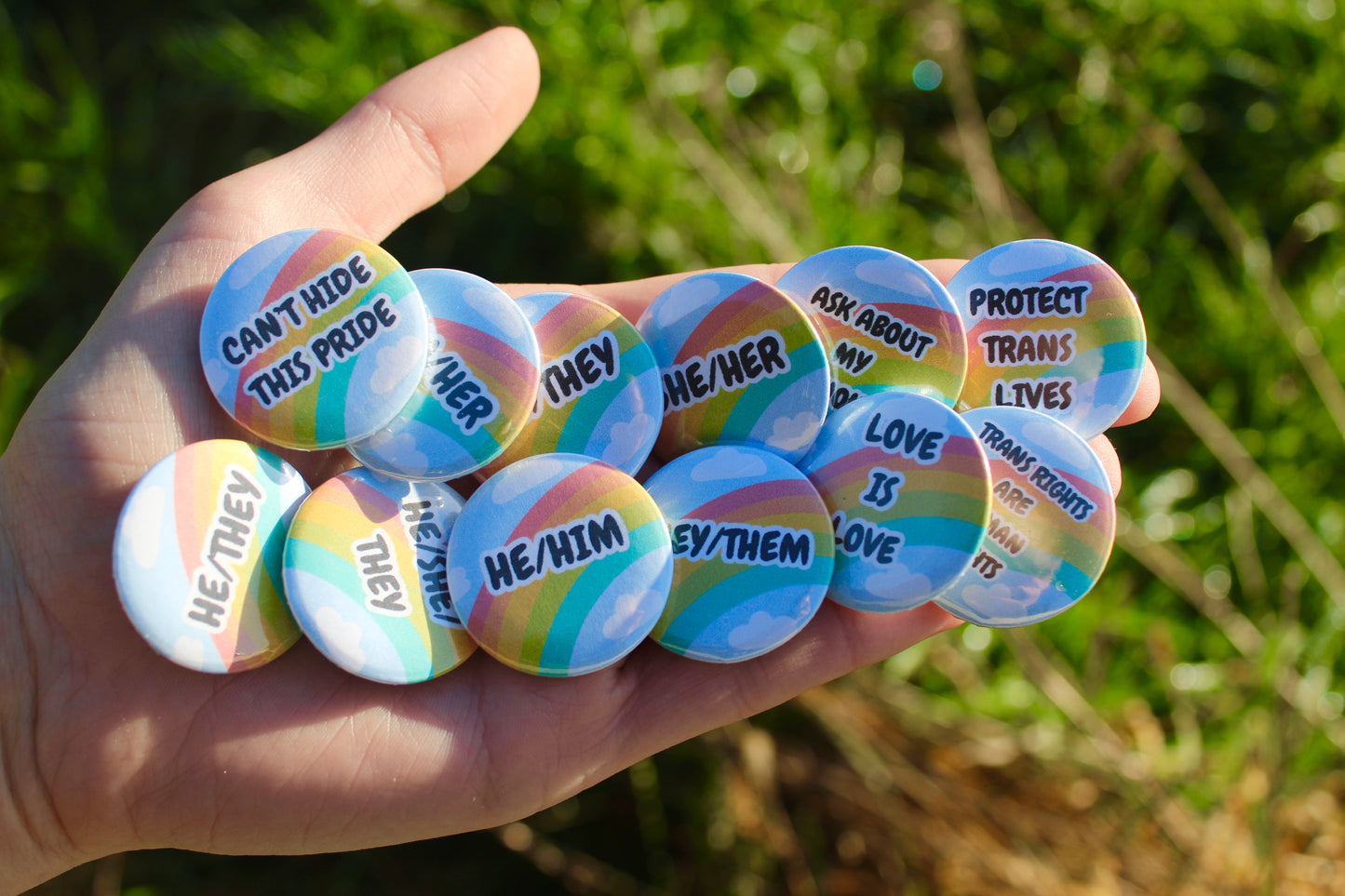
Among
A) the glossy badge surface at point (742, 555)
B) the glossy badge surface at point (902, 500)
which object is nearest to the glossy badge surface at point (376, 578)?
the glossy badge surface at point (742, 555)

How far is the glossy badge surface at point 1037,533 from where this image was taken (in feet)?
6.51

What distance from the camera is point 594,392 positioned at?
2039 mm

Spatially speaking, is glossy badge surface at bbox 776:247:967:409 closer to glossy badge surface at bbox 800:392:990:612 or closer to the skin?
glossy badge surface at bbox 800:392:990:612

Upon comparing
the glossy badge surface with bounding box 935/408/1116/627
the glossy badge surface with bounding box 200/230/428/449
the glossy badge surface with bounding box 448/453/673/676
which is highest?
the glossy badge surface with bounding box 200/230/428/449

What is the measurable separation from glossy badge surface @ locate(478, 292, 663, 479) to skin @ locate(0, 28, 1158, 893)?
1.55 feet

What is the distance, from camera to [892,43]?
3.43 m

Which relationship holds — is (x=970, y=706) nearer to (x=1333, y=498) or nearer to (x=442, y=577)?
(x=1333, y=498)

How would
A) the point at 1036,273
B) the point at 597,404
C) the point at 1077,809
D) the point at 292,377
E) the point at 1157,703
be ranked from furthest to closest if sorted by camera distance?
1. the point at 1157,703
2. the point at 1077,809
3. the point at 1036,273
4. the point at 597,404
5. the point at 292,377

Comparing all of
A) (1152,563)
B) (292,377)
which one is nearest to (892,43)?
(1152,563)

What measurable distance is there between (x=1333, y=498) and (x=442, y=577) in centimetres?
268

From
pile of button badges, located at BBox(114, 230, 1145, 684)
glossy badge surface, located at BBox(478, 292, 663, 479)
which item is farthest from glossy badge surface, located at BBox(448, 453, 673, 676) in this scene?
glossy badge surface, located at BBox(478, 292, 663, 479)

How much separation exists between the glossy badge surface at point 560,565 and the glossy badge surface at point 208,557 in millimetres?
363

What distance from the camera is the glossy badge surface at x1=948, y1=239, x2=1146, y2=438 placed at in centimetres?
218

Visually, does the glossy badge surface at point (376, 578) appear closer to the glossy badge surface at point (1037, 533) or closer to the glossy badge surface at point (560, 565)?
the glossy badge surface at point (560, 565)
